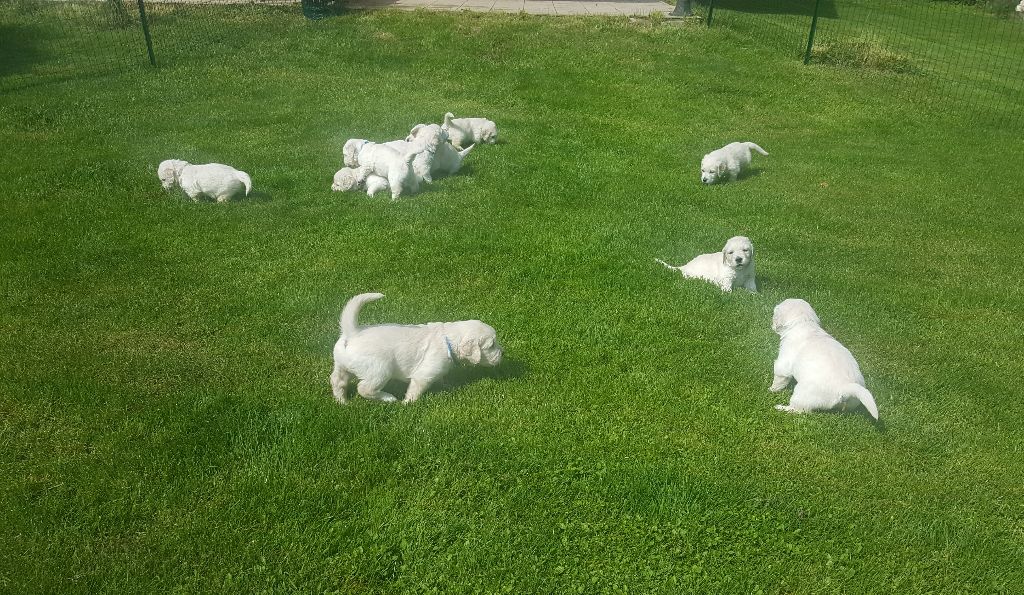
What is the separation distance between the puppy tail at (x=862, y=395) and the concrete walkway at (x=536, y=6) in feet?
51.5

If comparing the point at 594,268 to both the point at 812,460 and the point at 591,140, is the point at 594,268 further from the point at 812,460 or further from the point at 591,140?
the point at 591,140

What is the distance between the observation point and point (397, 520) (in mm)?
3838

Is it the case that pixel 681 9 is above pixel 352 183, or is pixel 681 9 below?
above

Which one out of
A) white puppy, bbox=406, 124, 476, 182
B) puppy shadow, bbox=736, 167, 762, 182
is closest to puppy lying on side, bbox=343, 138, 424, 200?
white puppy, bbox=406, 124, 476, 182

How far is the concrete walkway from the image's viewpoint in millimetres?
18344

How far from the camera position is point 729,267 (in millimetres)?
6234

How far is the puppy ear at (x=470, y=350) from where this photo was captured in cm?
467

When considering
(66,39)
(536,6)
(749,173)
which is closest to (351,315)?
(749,173)

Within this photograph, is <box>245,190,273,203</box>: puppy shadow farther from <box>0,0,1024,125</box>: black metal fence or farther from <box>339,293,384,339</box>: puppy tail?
Answer: <box>0,0,1024,125</box>: black metal fence

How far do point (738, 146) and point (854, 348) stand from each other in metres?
4.79

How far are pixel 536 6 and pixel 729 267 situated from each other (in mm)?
15206

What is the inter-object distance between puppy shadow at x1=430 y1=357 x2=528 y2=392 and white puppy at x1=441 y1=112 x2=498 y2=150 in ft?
18.8

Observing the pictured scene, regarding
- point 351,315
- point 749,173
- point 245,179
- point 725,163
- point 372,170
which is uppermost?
point 351,315

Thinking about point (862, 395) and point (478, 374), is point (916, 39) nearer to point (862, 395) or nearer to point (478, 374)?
point (862, 395)
